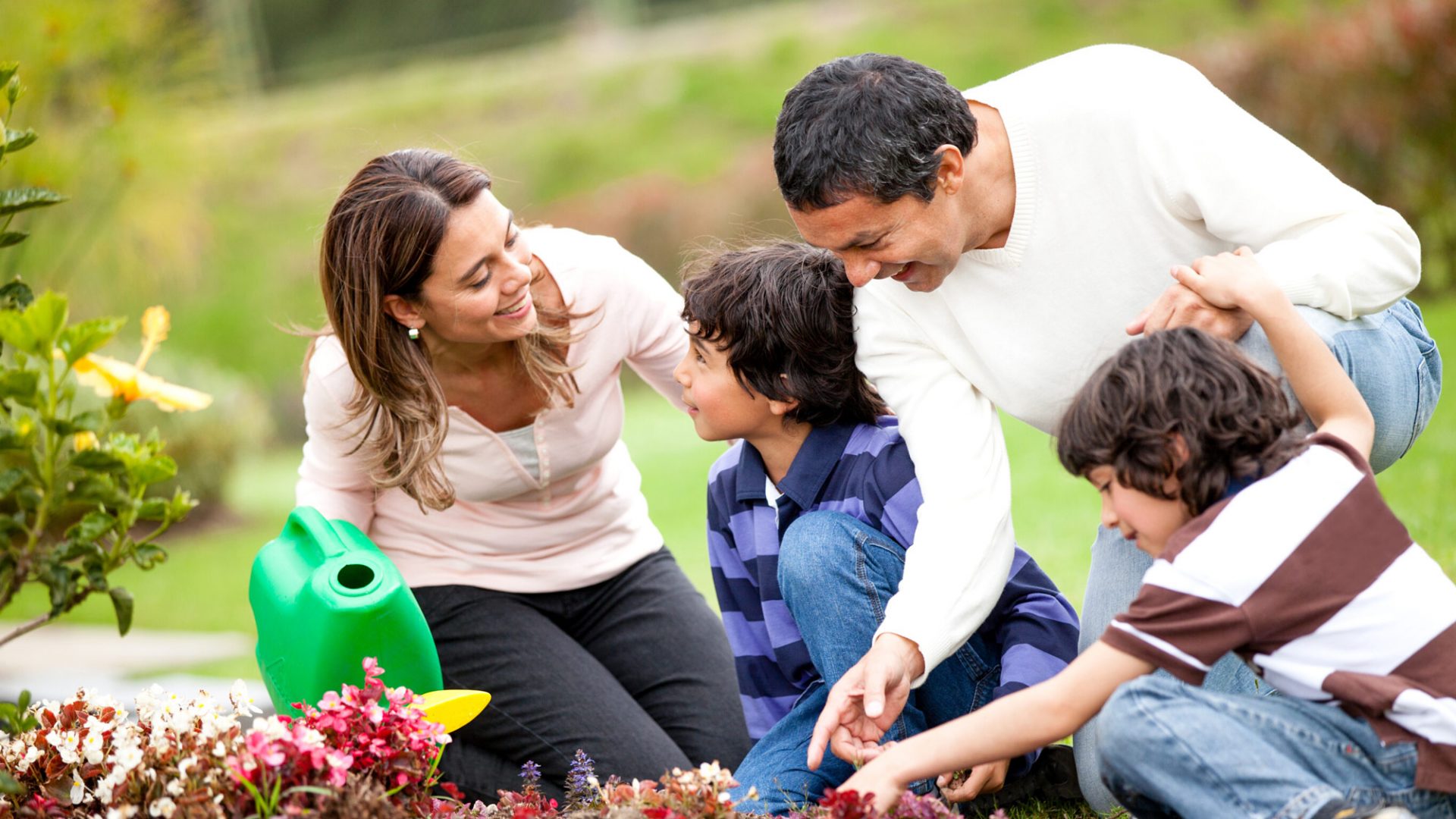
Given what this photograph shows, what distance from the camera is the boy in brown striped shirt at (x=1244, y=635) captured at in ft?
4.91

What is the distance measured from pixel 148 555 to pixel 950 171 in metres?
1.24

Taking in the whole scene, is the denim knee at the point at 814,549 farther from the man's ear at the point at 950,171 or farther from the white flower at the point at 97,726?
the white flower at the point at 97,726

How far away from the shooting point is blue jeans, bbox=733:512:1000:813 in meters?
2.12

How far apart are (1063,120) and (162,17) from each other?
720 cm

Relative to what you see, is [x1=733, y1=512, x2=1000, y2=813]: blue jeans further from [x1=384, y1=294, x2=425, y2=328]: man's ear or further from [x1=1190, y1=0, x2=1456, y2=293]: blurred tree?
[x1=1190, y1=0, x2=1456, y2=293]: blurred tree

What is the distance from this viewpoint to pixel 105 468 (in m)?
1.64

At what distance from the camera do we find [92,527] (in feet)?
5.46

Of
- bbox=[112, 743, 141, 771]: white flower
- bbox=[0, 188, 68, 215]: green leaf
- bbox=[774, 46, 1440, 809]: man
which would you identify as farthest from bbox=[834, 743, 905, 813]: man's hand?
bbox=[0, 188, 68, 215]: green leaf

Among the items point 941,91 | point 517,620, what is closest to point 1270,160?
point 941,91

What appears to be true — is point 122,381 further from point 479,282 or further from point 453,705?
point 479,282

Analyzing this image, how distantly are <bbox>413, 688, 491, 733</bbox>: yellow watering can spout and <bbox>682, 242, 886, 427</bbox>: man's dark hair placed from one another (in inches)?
28.5

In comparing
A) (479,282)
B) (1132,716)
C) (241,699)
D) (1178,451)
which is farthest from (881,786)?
(479,282)

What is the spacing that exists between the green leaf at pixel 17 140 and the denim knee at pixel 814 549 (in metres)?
1.22

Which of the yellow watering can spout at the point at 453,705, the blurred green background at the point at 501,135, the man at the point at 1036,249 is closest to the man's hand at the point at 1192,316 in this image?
the man at the point at 1036,249
